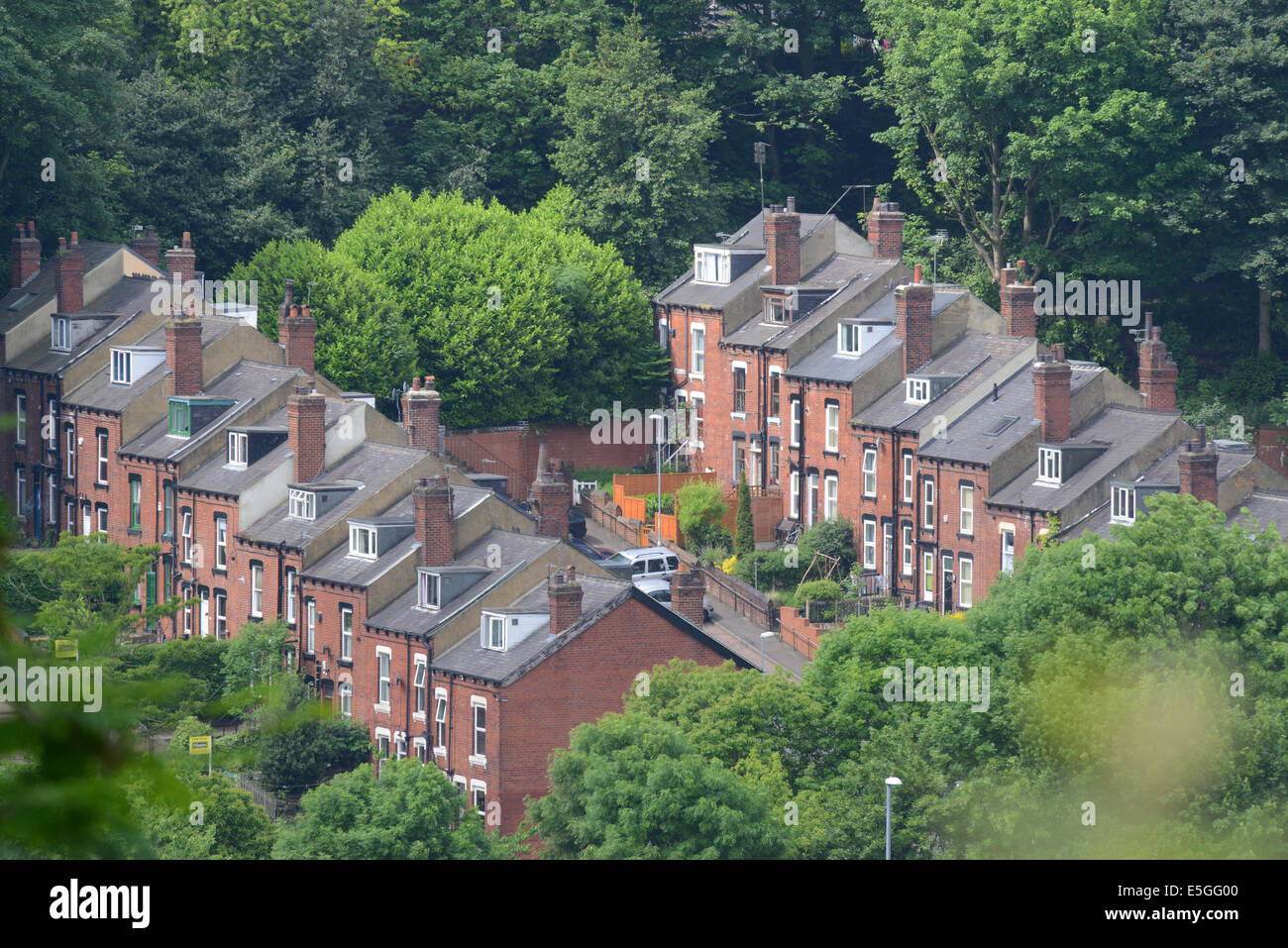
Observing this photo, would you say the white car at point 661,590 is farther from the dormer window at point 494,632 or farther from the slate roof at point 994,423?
the dormer window at point 494,632

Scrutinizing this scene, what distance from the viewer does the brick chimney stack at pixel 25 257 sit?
7844 cm

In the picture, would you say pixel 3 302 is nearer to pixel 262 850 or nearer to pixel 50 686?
pixel 262 850

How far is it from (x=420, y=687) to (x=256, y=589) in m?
9.61

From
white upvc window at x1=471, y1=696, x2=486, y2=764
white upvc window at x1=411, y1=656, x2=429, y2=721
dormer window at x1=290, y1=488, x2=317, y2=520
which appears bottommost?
white upvc window at x1=471, y1=696, x2=486, y2=764

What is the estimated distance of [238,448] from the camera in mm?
65875

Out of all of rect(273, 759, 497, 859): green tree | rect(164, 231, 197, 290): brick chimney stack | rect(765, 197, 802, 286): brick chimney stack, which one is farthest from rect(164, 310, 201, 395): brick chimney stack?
rect(273, 759, 497, 859): green tree

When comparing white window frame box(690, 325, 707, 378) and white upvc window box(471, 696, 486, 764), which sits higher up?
white window frame box(690, 325, 707, 378)

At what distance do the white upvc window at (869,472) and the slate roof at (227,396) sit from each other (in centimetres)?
1751

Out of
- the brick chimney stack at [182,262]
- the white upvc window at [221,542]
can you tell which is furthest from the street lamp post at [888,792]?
the brick chimney stack at [182,262]

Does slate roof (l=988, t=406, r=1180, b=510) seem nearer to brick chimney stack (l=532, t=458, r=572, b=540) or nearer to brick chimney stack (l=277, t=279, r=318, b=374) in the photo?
brick chimney stack (l=532, t=458, r=572, b=540)

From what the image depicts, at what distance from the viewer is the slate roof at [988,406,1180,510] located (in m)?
62.3

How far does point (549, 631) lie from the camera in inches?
2060

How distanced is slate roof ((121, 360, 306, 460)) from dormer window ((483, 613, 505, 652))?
16.5 m
